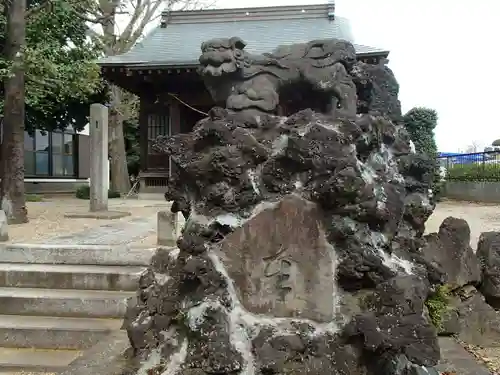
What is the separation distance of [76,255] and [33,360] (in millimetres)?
1422

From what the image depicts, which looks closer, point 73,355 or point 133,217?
point 73,355

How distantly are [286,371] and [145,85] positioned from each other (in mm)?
13404

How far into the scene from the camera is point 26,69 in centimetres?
892

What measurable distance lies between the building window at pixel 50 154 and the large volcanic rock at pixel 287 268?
20985 millimetres

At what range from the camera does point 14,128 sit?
913 centimetres

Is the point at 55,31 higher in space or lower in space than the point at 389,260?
higher

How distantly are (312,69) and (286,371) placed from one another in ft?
6.15

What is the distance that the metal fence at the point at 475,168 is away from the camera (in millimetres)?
15859

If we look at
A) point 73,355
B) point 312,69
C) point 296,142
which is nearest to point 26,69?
point 73,355

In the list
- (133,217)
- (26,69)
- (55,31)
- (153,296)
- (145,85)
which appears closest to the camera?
(153,296)

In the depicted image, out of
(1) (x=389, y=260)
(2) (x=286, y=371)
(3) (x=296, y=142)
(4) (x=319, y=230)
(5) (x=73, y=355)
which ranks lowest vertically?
(5) (x=73, y=355)

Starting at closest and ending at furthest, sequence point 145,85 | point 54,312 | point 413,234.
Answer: point 413,234, point 54,312, point 145,85

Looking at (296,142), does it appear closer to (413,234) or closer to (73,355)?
(413,234)

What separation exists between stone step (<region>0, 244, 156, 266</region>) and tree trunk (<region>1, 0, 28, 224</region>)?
3.77m
